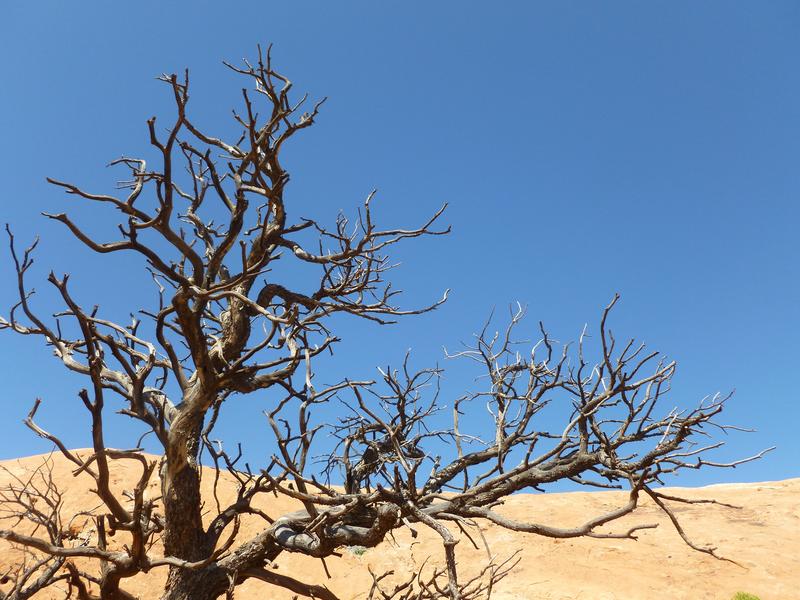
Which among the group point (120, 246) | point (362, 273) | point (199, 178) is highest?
point (199, 178)

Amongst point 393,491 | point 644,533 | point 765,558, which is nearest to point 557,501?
point 644,533

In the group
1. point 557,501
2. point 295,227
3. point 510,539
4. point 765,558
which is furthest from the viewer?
point 557,501

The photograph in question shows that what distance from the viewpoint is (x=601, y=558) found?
15250 mm

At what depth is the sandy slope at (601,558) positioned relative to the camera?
13406mm

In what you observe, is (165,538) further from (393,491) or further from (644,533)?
(644,533)

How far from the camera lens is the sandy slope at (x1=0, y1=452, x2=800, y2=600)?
44.0ft

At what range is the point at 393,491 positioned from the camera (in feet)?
12.6

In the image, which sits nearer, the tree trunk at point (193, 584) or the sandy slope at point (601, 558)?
the tree trunk at point (193, 584)

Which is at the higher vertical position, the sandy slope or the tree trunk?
the sandy slope

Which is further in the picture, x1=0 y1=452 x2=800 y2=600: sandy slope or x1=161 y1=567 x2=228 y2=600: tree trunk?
x1=0 y1=452 x2=800 y2=600: sandy slope

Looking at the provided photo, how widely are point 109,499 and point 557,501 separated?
20.2m

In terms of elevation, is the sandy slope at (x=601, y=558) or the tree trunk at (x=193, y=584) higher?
the sandy slope at (x=601, y=558)

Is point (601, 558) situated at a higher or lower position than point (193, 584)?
higher

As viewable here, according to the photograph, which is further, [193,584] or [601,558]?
[601,558]
